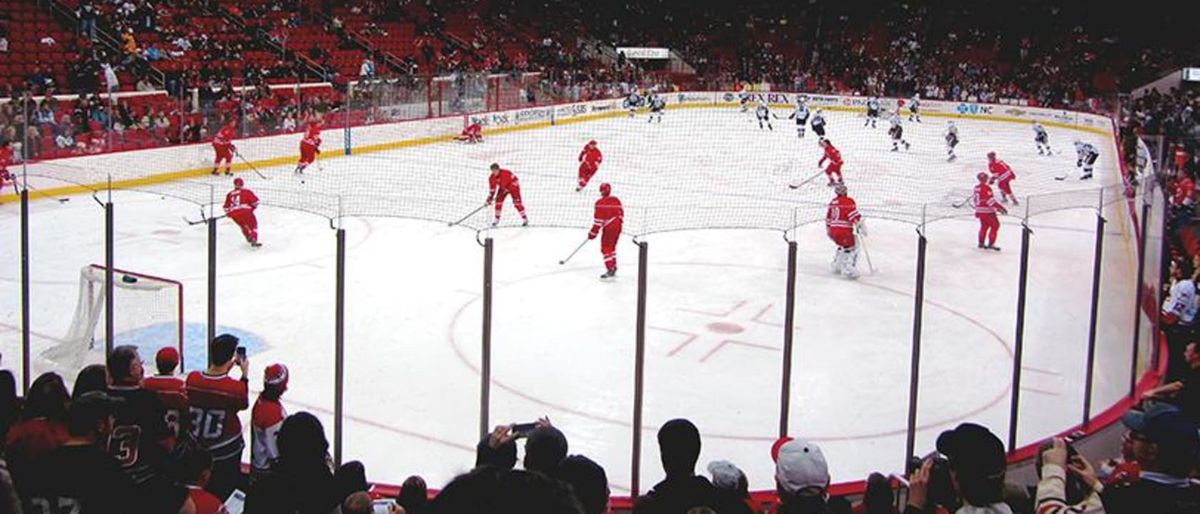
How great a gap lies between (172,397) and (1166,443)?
376cm

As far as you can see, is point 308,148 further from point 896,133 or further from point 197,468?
point 197,468

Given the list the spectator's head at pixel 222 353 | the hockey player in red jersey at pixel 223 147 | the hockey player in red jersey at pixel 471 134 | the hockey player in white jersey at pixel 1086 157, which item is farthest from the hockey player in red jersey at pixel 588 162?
the spectator's head at pixel 222 353

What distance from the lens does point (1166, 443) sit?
333cm

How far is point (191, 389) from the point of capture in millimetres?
4930

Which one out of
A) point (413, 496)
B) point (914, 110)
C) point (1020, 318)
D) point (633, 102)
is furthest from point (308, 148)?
point (914, 110)

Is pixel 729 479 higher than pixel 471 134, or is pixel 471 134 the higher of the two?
pixel 471 134

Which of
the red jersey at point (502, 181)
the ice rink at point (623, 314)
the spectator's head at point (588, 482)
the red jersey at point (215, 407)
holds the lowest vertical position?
the ice rink at point (623, 314)

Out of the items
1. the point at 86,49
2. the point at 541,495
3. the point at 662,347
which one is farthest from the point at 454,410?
the point at 86,49

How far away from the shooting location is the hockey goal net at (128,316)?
7.82 m

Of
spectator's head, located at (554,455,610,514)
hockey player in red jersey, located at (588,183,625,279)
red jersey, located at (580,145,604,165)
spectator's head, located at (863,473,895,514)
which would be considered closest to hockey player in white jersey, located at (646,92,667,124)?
red jersey, located at (580,145,604,165)

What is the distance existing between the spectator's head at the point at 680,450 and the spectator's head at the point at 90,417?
186 cm

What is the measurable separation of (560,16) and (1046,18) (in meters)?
17.6

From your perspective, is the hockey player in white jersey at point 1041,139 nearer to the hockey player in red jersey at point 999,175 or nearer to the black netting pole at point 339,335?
the hockey player in red jersey at point 999,175

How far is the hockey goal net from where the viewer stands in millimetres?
7824
